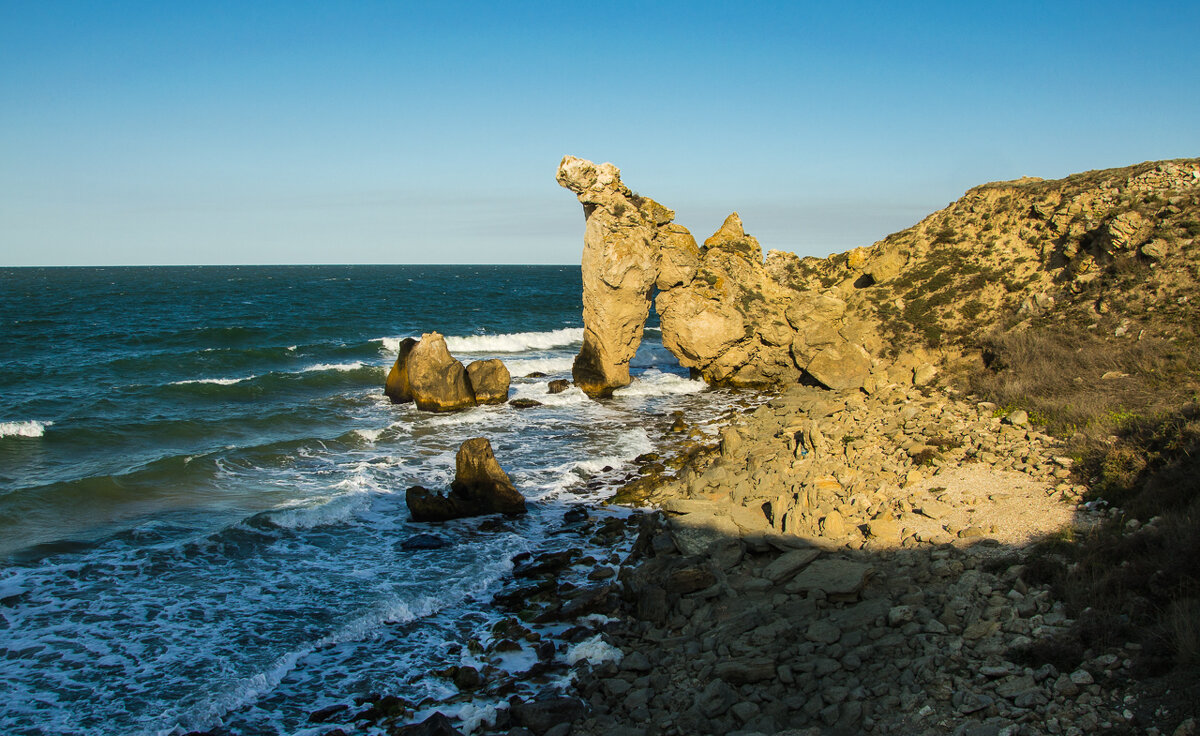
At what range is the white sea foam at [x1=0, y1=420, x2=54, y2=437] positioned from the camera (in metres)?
21.5

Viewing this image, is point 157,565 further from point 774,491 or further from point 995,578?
point 995,578

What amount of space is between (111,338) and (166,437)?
84.9ft

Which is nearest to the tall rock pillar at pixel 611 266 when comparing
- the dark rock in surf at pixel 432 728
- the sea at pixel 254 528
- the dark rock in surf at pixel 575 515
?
the sea at pixel 254 528

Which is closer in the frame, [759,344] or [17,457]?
[17,457]

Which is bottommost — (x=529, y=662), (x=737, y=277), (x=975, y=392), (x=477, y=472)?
(x=529, y=662)

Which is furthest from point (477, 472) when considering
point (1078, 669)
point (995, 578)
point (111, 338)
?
point (111, 338)

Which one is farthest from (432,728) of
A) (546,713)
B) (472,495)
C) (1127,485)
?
(1127,485)

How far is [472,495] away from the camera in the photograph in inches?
603

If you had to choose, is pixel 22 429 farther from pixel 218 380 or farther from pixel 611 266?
pixel 611 266

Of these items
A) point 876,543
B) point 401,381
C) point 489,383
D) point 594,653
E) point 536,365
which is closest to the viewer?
point 594,653

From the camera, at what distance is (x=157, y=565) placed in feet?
42.1

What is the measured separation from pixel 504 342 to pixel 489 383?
1786cm

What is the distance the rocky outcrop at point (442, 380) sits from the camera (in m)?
25.2

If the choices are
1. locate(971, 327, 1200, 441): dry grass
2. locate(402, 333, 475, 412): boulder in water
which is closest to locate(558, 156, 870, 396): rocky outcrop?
locate(402, 333, 475, 412): boulder in water
